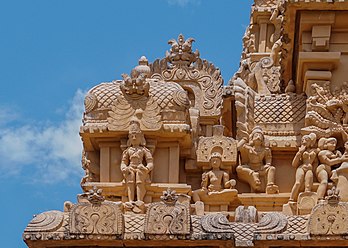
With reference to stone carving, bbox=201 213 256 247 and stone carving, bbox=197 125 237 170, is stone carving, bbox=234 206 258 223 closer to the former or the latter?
stone carving, bbox=201 213 256 247

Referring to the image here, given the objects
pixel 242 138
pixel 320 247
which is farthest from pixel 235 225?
pixel 242 138

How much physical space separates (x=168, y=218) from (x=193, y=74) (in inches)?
330

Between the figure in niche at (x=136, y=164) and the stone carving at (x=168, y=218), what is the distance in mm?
2863

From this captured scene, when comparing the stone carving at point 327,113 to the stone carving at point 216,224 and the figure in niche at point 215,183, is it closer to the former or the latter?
the figure in niche at point 215,183

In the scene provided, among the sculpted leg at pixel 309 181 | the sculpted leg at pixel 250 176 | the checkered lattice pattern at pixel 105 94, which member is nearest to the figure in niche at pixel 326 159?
the sculpted leg at pixel 309 181

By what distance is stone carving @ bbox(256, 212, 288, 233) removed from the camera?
37.0 metres

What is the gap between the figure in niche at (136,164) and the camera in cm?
4041

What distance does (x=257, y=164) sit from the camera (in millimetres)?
41344

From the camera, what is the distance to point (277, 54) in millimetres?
47562

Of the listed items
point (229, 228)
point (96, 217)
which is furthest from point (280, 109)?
point (96, 217)

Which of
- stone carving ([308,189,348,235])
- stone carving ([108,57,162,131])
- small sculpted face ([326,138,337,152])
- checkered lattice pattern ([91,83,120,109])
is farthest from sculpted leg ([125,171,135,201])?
stone carving ([308,189,348,235])

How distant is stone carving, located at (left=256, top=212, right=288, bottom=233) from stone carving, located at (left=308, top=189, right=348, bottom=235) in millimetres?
533

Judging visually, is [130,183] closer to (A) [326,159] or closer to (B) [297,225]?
(A) [326,159]

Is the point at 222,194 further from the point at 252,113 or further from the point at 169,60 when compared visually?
the point at 169,60
